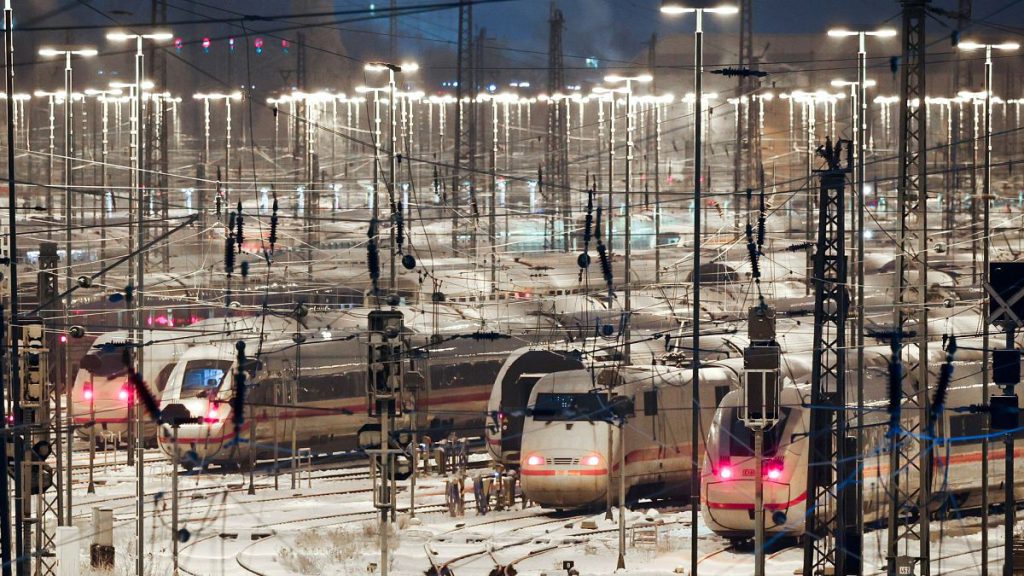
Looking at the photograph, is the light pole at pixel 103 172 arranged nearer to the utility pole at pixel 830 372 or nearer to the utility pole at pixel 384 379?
the utility pole at pixel 384 379

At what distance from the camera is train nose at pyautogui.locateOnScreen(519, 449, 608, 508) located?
3125cm

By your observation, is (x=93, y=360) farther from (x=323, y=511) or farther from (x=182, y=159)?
(x=182, y=159)

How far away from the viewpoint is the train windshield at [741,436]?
27406 mm

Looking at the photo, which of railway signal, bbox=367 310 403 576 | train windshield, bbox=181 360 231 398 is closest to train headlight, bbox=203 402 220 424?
train windshield, bbox=181 360 231 398

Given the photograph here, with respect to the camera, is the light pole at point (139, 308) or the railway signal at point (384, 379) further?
the light pole at point (139, 308)

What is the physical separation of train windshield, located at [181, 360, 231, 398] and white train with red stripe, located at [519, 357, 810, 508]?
797cm

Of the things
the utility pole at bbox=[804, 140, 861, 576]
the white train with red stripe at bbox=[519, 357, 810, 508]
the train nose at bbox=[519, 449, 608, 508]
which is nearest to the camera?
the utility pole at bbox=[804, 140, 861, 576]

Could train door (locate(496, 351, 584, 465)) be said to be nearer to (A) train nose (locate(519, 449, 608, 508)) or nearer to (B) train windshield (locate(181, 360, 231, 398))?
(A) train nose (locate(519, 449, 608, 508))

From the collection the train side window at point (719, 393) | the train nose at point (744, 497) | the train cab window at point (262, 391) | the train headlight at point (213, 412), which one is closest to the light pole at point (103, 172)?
the train headlight at point (213, 412)

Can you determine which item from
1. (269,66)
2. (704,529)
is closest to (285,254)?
(704,529)

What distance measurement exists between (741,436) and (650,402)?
3966 millimetres

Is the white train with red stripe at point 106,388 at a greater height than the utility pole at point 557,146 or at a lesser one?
lesser

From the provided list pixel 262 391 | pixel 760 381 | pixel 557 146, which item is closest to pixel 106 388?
pixel 262 391

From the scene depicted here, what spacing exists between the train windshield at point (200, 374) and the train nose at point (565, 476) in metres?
8.17
